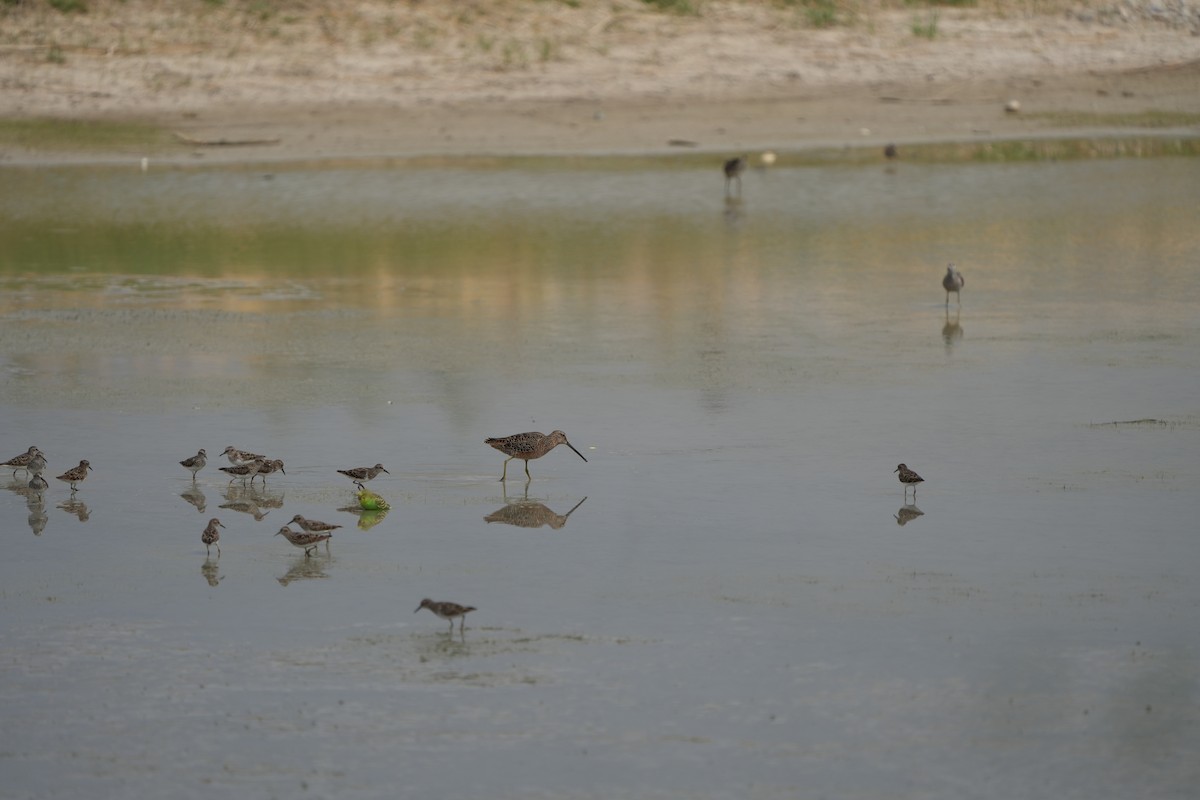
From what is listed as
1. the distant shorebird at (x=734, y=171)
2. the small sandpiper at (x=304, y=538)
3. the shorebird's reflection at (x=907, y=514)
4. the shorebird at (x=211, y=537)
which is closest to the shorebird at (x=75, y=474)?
the shorebird at (x=211, y=537)

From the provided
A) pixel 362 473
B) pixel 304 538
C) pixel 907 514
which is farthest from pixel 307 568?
pixel 907 514

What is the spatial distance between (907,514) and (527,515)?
7.16ft

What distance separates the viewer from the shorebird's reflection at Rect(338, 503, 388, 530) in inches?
398

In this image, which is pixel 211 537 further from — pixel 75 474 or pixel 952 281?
pixel 952 281

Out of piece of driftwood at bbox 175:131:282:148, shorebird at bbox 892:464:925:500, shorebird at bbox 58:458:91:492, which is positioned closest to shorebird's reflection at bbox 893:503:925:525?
shorebird at bbox 892:464:925:500

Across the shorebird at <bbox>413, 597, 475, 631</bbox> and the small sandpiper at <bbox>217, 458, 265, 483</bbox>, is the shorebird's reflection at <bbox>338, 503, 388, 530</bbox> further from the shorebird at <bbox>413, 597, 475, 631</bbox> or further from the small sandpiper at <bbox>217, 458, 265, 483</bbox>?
the shorebird at <bbox>413, 597, 475, 631</bbox>

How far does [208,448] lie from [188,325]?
15.8 ft

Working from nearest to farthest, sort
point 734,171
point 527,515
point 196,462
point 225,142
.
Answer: point 527,515 → point 196,462 → point 734,171 → point 225,142

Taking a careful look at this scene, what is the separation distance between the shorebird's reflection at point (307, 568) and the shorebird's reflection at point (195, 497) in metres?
1.33

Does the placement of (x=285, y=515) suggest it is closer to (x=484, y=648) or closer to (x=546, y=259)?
(x=484, y=648)

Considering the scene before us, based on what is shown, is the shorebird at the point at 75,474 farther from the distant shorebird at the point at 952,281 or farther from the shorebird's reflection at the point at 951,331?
the distant shorebird at the point at 952,281

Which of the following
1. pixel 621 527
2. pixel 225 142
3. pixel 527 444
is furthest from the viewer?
pixel 225 142

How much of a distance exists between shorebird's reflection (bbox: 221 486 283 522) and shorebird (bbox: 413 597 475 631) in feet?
7.96

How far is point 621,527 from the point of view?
9914 millimetres
